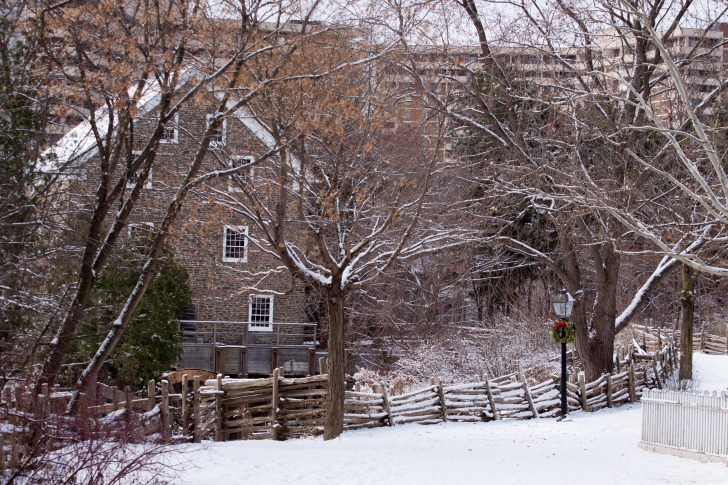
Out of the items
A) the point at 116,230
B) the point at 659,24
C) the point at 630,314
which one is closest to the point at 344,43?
the point at 116,230

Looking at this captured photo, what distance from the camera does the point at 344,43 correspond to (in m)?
14.9

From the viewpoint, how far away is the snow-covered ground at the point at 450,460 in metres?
12.5

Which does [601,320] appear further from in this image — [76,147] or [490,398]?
[76,147]

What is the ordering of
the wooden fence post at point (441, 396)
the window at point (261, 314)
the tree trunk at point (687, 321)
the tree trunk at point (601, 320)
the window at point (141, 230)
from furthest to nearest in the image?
the window at point (261, 314) < the tree trunk at point (687, 321) < the tree trunk at point (601, 320) < the wooden fence post at point (441, 396) < the window at point (141, 230)

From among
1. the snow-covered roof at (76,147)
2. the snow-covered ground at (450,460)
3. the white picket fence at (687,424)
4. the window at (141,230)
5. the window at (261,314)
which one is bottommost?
the snow-covered ground at (450,460)

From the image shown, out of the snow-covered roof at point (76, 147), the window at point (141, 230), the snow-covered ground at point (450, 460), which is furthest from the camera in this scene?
the window at point (141, 230)

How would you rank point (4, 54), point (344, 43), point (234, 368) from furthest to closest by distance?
1. point (234, 368)
2. point (344, 43)
3. point (4, 54)

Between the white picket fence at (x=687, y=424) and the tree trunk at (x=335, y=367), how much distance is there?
5.65 metres

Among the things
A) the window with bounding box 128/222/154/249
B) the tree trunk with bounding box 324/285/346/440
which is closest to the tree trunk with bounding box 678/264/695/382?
the tree trunk with bounding box 324/285/346/440

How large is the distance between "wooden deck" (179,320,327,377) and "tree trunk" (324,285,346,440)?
1459 cm

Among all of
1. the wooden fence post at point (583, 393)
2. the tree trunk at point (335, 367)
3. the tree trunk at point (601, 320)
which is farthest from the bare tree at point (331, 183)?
the wooden fence post at point (583, 393)

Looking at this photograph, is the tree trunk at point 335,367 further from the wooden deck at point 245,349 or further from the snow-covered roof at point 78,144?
the wooden deck at point 245,349

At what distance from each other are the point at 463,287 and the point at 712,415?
68.3 ft

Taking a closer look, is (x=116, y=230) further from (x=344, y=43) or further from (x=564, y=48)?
(x=564, y=48)
